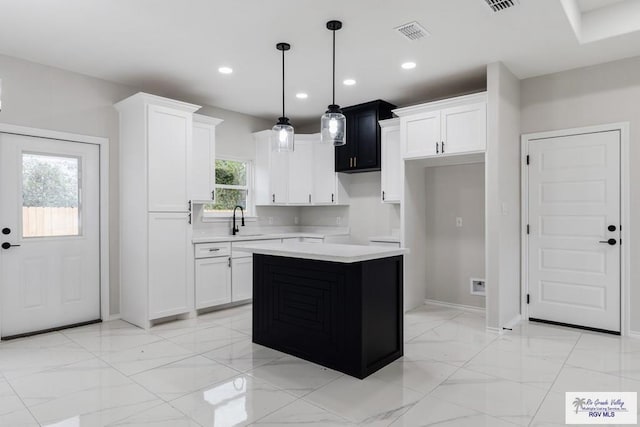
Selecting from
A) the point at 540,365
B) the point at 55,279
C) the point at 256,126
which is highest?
Result: the point at 256,126

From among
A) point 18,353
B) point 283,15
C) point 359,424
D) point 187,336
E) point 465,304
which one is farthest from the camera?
point 465,304

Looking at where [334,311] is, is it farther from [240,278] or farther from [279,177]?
[279,177]

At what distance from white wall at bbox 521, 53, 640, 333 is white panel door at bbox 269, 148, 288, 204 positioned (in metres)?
3.25

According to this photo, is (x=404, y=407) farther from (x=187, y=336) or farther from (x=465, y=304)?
(x=465, y=304)

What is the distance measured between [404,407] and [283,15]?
293 centimetres

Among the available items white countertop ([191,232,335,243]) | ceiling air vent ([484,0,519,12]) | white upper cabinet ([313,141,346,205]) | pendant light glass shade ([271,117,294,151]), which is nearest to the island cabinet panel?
pendant light glass shade ([271,117,294,151])

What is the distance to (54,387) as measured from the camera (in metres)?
2.71

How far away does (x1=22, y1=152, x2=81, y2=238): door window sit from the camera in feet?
12.8

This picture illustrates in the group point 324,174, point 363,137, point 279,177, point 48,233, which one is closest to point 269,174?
point 279,177

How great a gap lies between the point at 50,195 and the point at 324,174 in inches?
134

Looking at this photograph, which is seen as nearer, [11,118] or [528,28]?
[528,28]

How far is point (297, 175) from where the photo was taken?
599 centimetres

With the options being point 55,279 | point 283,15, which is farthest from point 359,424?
point 55,279

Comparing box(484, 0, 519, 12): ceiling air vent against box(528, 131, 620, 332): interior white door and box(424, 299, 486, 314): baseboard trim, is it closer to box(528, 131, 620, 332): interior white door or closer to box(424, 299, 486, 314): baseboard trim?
box(528, 131, 620, 332): interior white door
